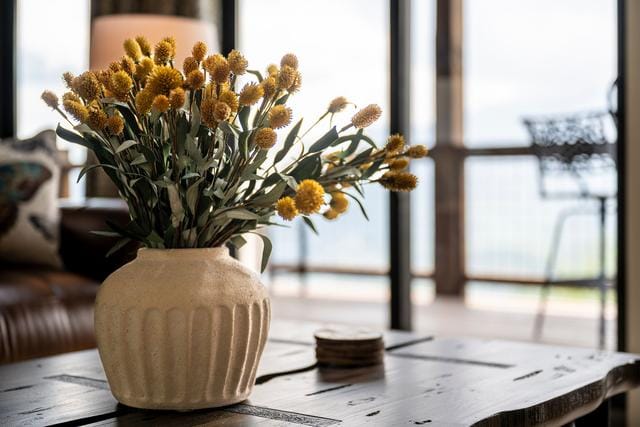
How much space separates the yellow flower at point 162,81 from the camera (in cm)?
124

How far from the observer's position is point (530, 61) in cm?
320

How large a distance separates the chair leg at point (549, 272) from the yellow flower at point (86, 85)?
219 cm

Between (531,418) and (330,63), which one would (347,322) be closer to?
(330,63)

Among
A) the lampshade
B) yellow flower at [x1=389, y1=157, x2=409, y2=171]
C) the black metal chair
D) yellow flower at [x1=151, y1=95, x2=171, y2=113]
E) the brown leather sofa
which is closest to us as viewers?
yellow flower at [x1=151, y1=95, x2=171, y2=113]

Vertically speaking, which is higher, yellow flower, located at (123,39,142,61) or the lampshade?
the lampshade

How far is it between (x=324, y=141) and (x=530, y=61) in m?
1.99

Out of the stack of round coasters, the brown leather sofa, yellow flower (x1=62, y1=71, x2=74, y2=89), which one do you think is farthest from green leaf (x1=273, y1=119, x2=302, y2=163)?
the brown leather sofa

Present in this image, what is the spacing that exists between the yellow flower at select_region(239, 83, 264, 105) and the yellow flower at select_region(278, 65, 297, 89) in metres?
0.04

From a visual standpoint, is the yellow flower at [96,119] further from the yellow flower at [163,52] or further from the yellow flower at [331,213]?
the yellow flower at [331,213]

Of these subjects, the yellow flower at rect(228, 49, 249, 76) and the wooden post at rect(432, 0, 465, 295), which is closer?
the yellow flower at rect(228, 49, 249, 76)

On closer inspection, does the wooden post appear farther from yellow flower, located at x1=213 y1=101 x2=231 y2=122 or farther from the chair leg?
yellow flower, located at x1=213 y1=101 x2=231 y2=122

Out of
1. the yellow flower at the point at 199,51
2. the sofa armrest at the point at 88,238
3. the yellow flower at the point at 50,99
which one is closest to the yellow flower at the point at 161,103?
the yellow flower at the point at 199,51

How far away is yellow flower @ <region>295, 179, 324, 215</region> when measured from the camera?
1.24m

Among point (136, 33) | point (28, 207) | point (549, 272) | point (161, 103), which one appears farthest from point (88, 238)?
point (161, 103)
